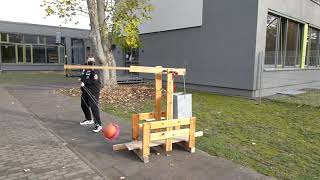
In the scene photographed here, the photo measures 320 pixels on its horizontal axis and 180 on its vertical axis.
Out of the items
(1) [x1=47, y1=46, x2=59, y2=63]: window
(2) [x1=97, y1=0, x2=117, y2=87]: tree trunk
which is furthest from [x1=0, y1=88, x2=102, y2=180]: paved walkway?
(1) [x1=47, y1=46, x2=59, y2=63]: window

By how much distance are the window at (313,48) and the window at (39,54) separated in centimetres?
2798

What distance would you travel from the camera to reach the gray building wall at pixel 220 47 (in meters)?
12.2

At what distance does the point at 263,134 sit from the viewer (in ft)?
22.2

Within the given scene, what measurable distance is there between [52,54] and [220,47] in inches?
1058

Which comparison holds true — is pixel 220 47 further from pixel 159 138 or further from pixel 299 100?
pixel 159 138

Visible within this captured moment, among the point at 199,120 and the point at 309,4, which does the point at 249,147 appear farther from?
the point at 309,4

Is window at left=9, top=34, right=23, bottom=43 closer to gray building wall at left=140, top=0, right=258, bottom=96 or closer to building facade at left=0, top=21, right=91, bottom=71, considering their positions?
building facade at left=0, top=21, right=91, bottom=71

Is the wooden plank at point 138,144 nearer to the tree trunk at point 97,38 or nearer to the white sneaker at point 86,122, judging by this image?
the white sneaker at point 86,122

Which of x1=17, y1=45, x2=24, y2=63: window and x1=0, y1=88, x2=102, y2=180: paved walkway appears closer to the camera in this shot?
x1=0, y1=88, x2=102, y2=180: paved walkway

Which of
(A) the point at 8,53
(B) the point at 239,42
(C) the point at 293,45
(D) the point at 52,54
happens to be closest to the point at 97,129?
(B) the point at 239,42

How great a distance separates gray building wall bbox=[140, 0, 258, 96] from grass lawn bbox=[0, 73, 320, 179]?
5.38 feet

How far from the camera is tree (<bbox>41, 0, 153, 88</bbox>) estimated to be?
13312 millimetres

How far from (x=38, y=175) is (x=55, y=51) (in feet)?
110

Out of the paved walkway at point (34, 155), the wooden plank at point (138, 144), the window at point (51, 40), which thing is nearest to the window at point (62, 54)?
the window at point (51, 40)
